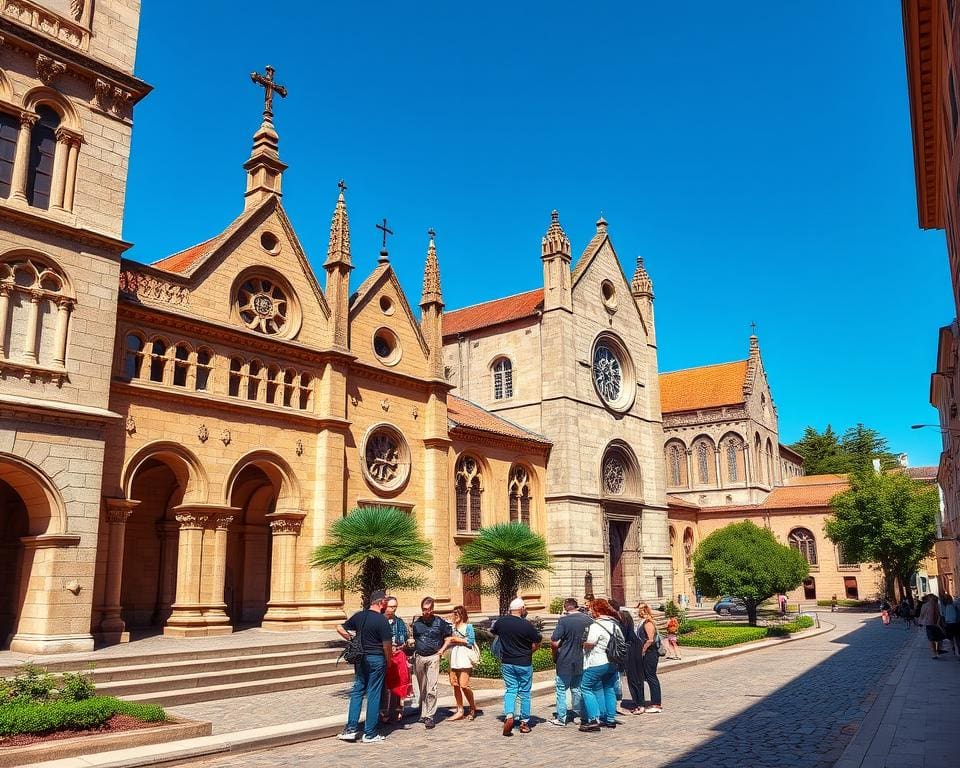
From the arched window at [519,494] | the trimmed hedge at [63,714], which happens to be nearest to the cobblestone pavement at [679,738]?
the trimmed hedge at [63,714]

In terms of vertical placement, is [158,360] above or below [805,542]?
above

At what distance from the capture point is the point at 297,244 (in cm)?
2638

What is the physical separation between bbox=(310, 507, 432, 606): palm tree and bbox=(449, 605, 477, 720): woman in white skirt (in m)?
5.13

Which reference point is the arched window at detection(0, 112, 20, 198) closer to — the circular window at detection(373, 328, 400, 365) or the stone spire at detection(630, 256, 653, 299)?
the circular window at detection(373, 328, 400, 365)

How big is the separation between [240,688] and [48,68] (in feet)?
50.1

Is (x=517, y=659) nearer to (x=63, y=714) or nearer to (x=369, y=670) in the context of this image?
(x=369, y=670)

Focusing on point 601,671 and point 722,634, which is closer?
point 601,671

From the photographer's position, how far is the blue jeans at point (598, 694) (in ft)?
40.1

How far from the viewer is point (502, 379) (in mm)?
40906

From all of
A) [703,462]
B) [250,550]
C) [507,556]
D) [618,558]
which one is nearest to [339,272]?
[250,550]

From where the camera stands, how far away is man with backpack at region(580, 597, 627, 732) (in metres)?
12.1

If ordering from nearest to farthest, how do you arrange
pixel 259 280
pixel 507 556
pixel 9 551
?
pixel 9 551 < pixel 507 556 < pixel 259 280

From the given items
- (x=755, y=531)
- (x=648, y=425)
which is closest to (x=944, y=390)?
(x=755, y=531)

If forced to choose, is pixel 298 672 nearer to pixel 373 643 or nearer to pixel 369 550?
pixel 369 550
